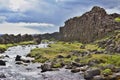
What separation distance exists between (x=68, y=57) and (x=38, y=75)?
51.8 metres

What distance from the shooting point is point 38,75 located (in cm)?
9800

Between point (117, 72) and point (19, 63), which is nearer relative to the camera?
point (117, 72)

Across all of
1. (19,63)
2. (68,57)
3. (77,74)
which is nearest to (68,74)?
(77,74)

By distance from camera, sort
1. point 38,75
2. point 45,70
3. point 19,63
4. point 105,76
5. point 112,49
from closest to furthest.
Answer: point 105,76 → point 38,75 → point 45,70 → point 19,63 → point 112,49

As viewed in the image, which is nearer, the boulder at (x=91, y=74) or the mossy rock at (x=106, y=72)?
the boulder at (x=91, y=74)

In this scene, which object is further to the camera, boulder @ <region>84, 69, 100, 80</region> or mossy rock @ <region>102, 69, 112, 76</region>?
mossy rock @ <region>102, 69, 112, 76</region>

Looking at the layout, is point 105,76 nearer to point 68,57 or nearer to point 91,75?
point 91,75

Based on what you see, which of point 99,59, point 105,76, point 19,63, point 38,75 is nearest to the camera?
point 105,76

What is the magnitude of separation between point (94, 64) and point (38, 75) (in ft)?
77.7

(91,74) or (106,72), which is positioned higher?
(106,72)

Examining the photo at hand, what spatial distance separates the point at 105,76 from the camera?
89.5 metres

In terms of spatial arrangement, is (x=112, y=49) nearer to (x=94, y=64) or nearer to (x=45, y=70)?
(x=94, y=64)

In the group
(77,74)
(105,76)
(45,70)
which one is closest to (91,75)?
(105,76)

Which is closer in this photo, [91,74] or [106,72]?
[91,74]
